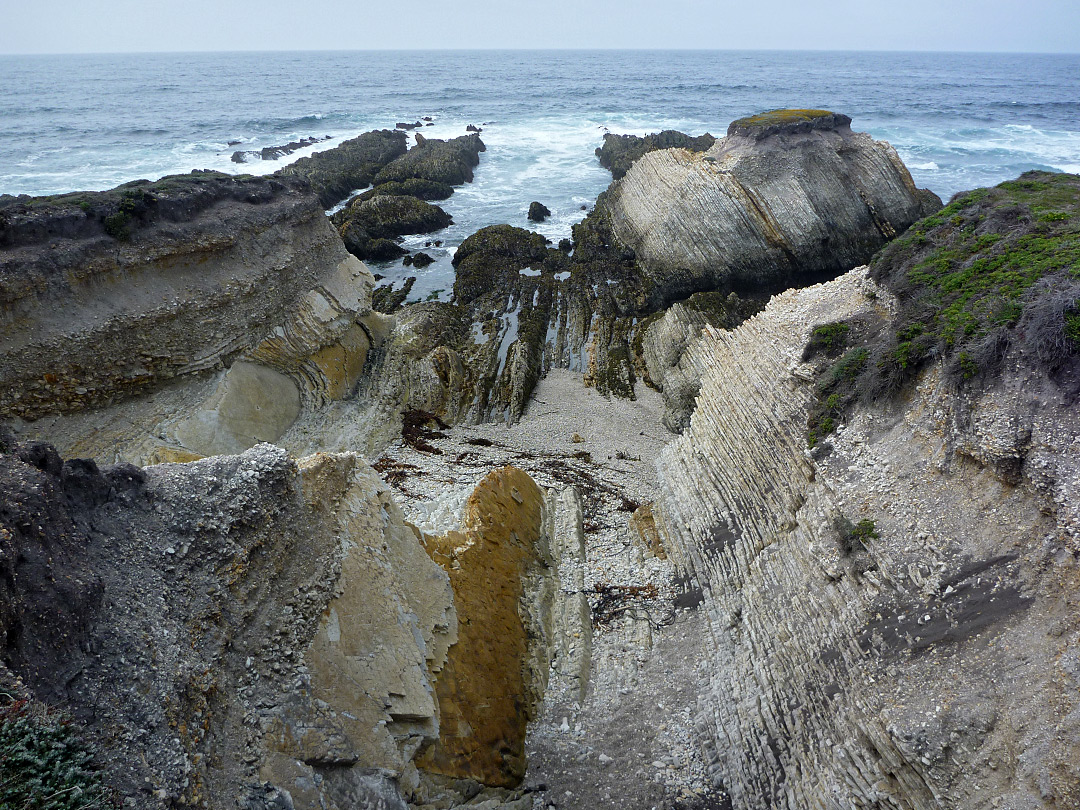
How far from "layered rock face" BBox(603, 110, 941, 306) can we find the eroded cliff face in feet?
42.5

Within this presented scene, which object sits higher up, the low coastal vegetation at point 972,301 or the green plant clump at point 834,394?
the low coastal vegetation at point 972,301

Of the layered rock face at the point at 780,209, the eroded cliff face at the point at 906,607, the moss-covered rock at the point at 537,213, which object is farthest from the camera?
the moss-covered rock at the point at 537,213

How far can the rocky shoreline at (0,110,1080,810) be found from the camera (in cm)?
558

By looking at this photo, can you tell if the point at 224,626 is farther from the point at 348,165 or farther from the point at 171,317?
the point at 348,165

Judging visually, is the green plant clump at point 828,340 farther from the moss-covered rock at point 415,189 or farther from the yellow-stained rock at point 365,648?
the moss-covered rock at point 415,189

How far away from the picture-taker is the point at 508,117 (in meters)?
62.3

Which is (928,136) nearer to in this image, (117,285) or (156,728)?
(117,285)

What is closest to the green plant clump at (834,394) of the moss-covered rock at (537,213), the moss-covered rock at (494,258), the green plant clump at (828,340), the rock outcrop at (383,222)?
the green plant clump at (828,340)

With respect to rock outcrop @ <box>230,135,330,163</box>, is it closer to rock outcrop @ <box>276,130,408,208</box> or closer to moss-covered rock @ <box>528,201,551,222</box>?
rock outcrop @ <box>276,130,408,208</box>

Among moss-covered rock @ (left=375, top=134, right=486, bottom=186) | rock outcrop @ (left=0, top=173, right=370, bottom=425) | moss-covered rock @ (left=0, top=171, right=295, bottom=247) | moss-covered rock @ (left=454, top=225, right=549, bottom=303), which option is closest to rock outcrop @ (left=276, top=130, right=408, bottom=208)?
moss-covered rock @ (left=375, top=134, right=486, bottom=186)

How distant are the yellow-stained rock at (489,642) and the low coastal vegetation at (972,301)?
18.4ft

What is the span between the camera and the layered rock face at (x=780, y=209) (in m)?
22.7

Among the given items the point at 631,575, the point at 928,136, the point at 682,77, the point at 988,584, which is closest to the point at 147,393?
the point at 631,575

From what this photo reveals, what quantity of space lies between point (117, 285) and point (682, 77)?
100m
